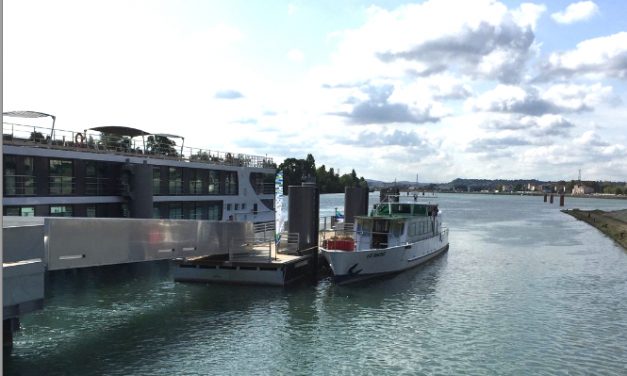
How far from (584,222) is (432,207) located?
243ft

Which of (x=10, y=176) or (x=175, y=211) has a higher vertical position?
(x=10, y=176)

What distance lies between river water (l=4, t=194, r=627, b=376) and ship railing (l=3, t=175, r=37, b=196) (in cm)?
578

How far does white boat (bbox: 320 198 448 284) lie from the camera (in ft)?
110

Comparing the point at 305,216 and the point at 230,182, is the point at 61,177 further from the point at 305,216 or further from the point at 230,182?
the point at 230,182

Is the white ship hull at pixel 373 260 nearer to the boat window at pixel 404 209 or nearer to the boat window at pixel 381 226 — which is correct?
the boat window at pixel 381 226

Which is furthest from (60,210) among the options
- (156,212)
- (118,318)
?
(118,318)

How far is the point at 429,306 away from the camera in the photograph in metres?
28.8

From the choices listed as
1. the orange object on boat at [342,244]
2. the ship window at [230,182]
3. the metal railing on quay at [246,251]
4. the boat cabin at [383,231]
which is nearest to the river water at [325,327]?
the metal railing on quay at [246,251]

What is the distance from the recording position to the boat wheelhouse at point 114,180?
97.9ft

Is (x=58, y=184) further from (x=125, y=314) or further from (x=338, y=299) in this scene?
(x=338, y=299)

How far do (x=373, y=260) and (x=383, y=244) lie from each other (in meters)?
3.71

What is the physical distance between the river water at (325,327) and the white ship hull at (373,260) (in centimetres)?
87

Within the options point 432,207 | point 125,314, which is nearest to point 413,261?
point 432,207

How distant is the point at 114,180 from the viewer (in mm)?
35906
